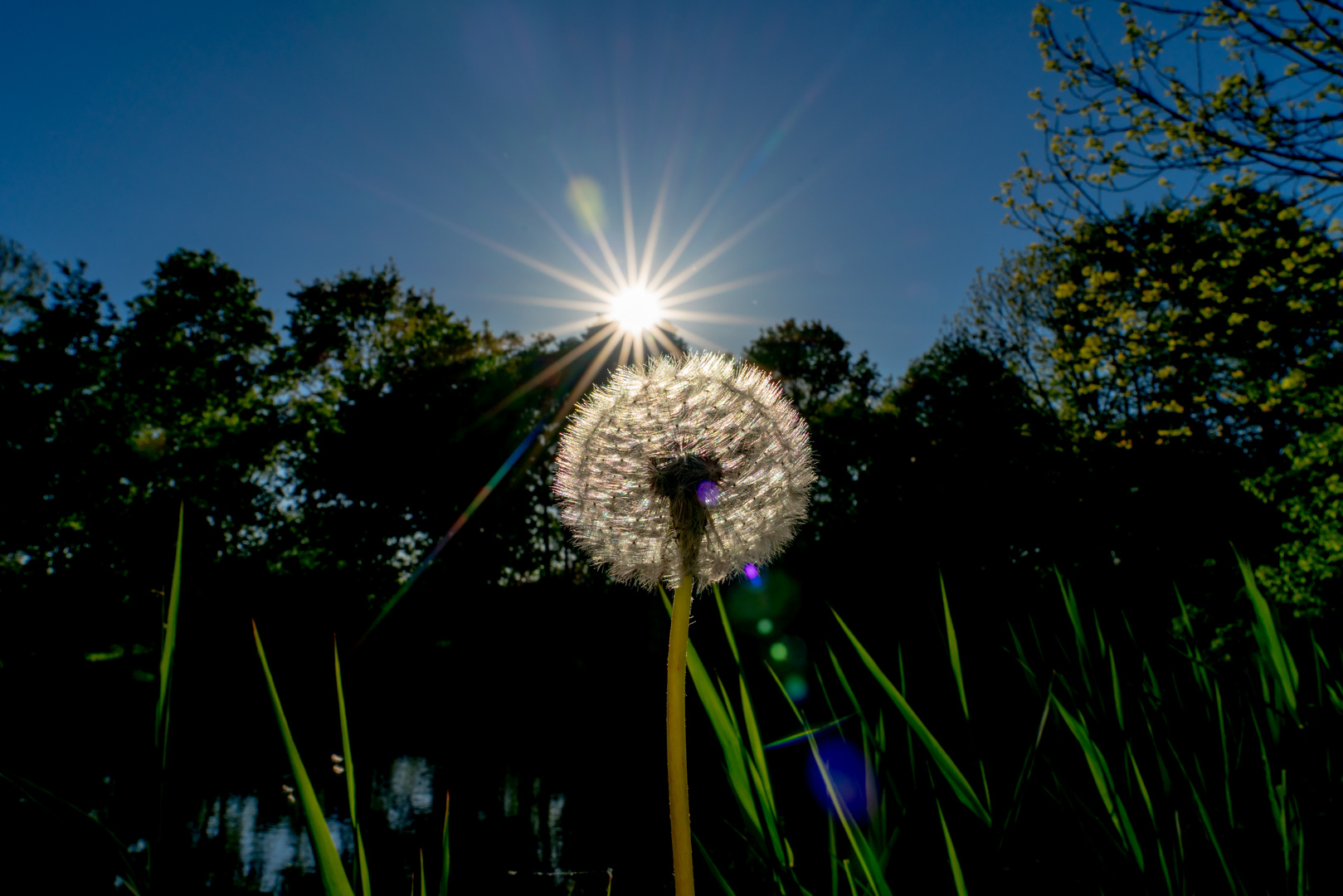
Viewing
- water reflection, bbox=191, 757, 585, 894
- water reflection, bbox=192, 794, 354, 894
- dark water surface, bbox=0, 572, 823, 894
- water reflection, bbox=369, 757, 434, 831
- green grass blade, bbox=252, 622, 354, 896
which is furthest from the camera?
water reflection, bbox=369, 757, 434, 831

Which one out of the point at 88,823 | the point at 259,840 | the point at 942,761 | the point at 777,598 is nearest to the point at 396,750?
the point at 259,840

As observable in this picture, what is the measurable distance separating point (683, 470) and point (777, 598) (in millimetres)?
17253

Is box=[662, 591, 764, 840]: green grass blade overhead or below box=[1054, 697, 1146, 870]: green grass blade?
overhead

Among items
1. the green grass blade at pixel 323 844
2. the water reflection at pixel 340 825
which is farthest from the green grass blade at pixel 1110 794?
the water reflection at pixel 340 825

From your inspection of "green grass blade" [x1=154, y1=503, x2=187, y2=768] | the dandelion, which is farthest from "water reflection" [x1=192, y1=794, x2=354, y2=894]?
"green grass blade" [x1=154, y1=503, x2=187, y2=768]

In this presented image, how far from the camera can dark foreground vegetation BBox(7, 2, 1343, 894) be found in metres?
1.47

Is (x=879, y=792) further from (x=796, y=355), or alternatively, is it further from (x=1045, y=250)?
(x=796, y=355)

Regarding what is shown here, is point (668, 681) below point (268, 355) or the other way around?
below

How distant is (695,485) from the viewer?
150 centimetres

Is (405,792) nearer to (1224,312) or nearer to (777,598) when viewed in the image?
(777,598)

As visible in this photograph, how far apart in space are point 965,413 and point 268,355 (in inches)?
1134

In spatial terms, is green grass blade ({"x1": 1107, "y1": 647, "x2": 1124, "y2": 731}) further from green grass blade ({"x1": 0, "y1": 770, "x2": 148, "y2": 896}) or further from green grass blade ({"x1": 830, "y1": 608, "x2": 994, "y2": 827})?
green grass blade ({"x1": 0, "y1": 770, "x2": 148, "y2": 896})

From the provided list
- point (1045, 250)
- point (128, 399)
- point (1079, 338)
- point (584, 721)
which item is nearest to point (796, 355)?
point (1079, 338)

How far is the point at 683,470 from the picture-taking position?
5.01 feet
